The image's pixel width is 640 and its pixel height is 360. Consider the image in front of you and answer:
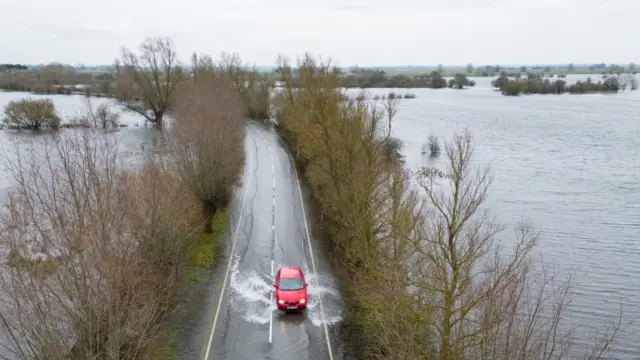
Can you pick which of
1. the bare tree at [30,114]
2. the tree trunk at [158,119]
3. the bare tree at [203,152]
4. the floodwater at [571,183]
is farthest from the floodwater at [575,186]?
the bare tree at [30,114]

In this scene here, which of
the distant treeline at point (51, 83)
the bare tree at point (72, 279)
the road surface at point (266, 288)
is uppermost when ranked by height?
the distant treeline at point (51, 83)

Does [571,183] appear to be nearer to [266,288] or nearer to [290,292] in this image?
[266,288]

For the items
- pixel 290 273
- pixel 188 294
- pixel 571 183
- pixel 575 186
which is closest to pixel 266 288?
pixel 290 273

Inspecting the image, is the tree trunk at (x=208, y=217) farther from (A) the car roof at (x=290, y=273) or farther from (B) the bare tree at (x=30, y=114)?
(B) the bare tree at (x=30, y=114)

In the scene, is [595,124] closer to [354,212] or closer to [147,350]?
[354,212]

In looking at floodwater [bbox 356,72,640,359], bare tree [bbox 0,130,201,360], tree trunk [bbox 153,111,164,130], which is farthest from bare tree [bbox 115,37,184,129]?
bare tree [bbox 0,130,201,360]

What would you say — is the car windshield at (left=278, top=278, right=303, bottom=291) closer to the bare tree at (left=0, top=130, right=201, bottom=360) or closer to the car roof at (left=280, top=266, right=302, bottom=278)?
the car roof at (left=280, top=266, right=302, bottom=278)
